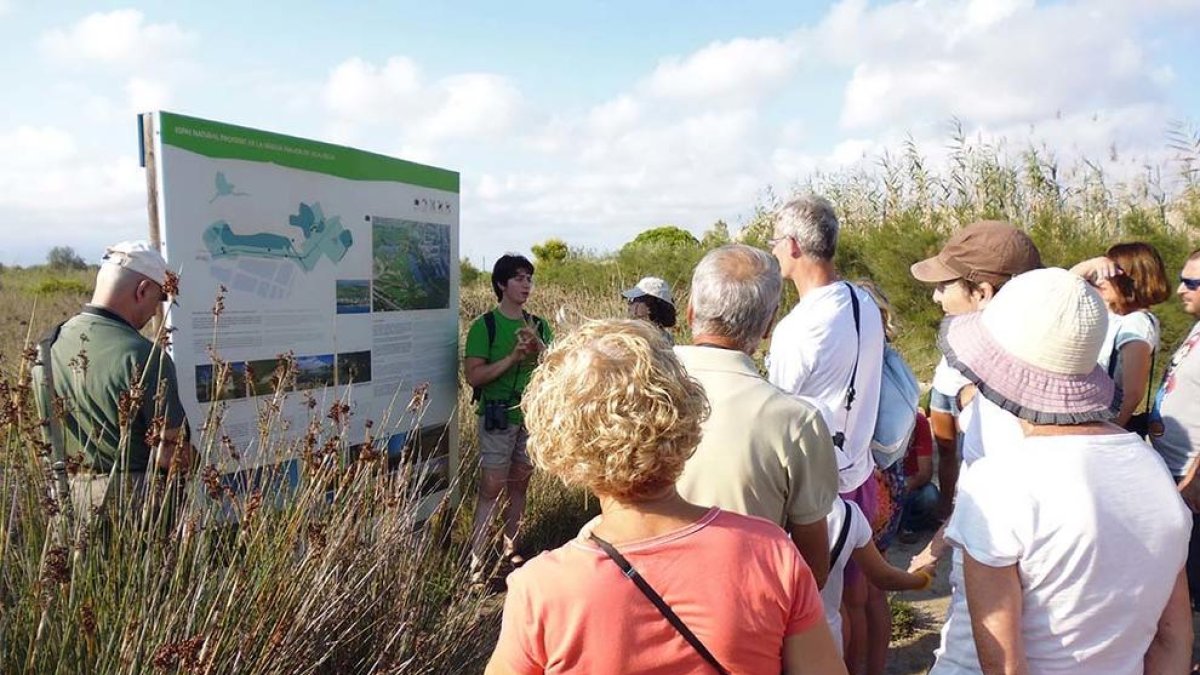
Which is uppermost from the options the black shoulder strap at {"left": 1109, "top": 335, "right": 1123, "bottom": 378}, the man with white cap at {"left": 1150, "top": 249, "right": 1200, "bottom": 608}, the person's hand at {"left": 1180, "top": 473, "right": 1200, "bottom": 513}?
the black shoulder strap at {"left": 1109, "top": 335, "right": 1123, "bottom": 378}

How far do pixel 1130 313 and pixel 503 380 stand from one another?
10.5 ft

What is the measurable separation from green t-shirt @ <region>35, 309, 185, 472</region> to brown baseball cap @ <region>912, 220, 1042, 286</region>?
9.50 ft

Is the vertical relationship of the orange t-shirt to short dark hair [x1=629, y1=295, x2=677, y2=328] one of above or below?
below

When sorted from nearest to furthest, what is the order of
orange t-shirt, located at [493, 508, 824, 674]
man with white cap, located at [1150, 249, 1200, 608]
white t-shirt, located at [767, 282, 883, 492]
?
1. orange t-shirt, located at [493, 508, 824, 674]
2. white t-shirt, located at [767, 282, 883, 492]
3. man with white cap, located at [1150, 249, 1200, 608]

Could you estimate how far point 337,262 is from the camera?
13.9ft

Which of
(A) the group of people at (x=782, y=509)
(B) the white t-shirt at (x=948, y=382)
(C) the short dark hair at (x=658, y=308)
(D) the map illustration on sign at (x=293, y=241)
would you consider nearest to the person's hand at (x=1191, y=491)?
(B) the white t-shirt at (x=948, y=382)

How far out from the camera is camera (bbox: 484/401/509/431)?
4.83 meters

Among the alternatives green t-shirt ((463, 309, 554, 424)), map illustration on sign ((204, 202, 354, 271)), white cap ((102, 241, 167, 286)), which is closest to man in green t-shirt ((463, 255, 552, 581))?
green t-shirt ((463, 309, 554, 424))

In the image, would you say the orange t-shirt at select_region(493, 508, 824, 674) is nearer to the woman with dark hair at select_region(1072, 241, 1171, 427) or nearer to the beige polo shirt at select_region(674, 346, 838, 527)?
the beige polo shirt at select_region(674, 346, 838, 527)

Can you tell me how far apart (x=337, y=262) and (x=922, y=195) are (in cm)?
1118

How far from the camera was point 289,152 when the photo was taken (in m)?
3.94

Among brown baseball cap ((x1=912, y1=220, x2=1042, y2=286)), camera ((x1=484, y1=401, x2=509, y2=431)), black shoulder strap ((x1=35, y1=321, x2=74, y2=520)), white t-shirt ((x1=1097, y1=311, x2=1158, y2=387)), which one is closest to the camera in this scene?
black shoulder strap ((x1=35, y1=321, x2=74, y2=520))

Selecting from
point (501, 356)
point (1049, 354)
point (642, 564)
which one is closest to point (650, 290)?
point (501, 356)

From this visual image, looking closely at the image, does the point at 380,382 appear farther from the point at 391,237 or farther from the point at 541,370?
the point at 541,370
